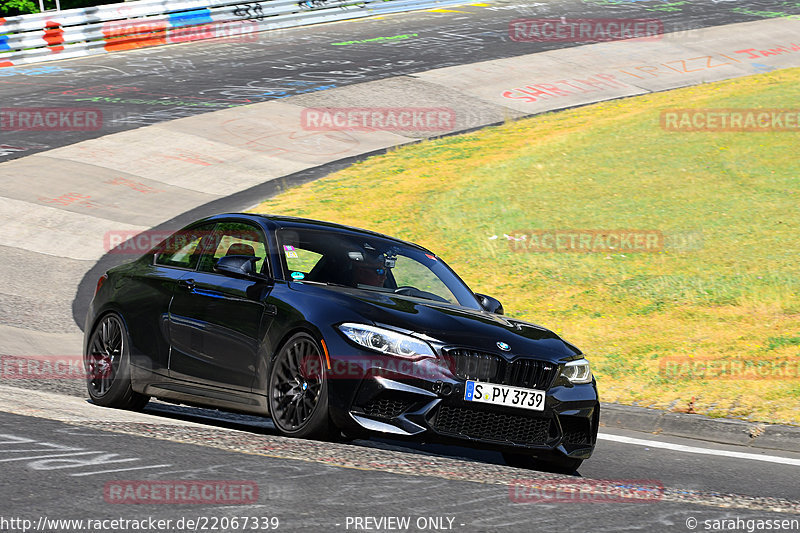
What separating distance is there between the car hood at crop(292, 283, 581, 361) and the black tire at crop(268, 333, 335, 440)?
0.38 metres

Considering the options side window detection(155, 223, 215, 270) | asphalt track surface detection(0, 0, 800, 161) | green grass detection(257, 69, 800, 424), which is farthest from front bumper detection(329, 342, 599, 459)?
asphalt track surface detection(0, 0, 800, 161)

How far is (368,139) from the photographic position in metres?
23.0

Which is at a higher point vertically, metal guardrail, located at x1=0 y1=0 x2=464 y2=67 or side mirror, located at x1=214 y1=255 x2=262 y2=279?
metal guardrail, located at x1=0 y1=0 x2=464 y2=67

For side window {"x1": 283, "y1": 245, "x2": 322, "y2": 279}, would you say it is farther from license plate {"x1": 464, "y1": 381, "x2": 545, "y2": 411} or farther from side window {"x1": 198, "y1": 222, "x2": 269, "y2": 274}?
license plate {"x1": 464, "y1": 381, "x2": 545, "y2": 411}

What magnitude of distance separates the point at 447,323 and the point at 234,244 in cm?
195

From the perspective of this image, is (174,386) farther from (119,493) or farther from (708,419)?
(708,419)

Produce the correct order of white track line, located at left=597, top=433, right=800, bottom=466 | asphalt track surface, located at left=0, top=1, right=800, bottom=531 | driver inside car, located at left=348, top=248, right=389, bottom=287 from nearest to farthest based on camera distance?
asphalt track surface, located at left=0, top=1, right=800, bottom=531 < driver inside car, located at left=348, top=248, right=389, bottom=287 < white track line, located at left=597, top=433, right=800, bottom=466

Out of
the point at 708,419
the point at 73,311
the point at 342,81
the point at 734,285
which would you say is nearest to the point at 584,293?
the point at 734,285

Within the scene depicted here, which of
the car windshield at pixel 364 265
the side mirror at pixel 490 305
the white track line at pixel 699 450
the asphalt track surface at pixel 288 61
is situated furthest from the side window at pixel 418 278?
the asphalt track surface at pixel 288 61

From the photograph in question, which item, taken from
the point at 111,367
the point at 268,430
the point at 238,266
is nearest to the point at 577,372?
the point at 268,430

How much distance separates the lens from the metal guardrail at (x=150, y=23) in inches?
1116

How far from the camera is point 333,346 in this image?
21.1 feet

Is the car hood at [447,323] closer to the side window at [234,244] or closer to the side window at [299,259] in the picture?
the side window at [299,259]

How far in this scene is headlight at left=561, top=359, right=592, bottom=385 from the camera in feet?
22.8
